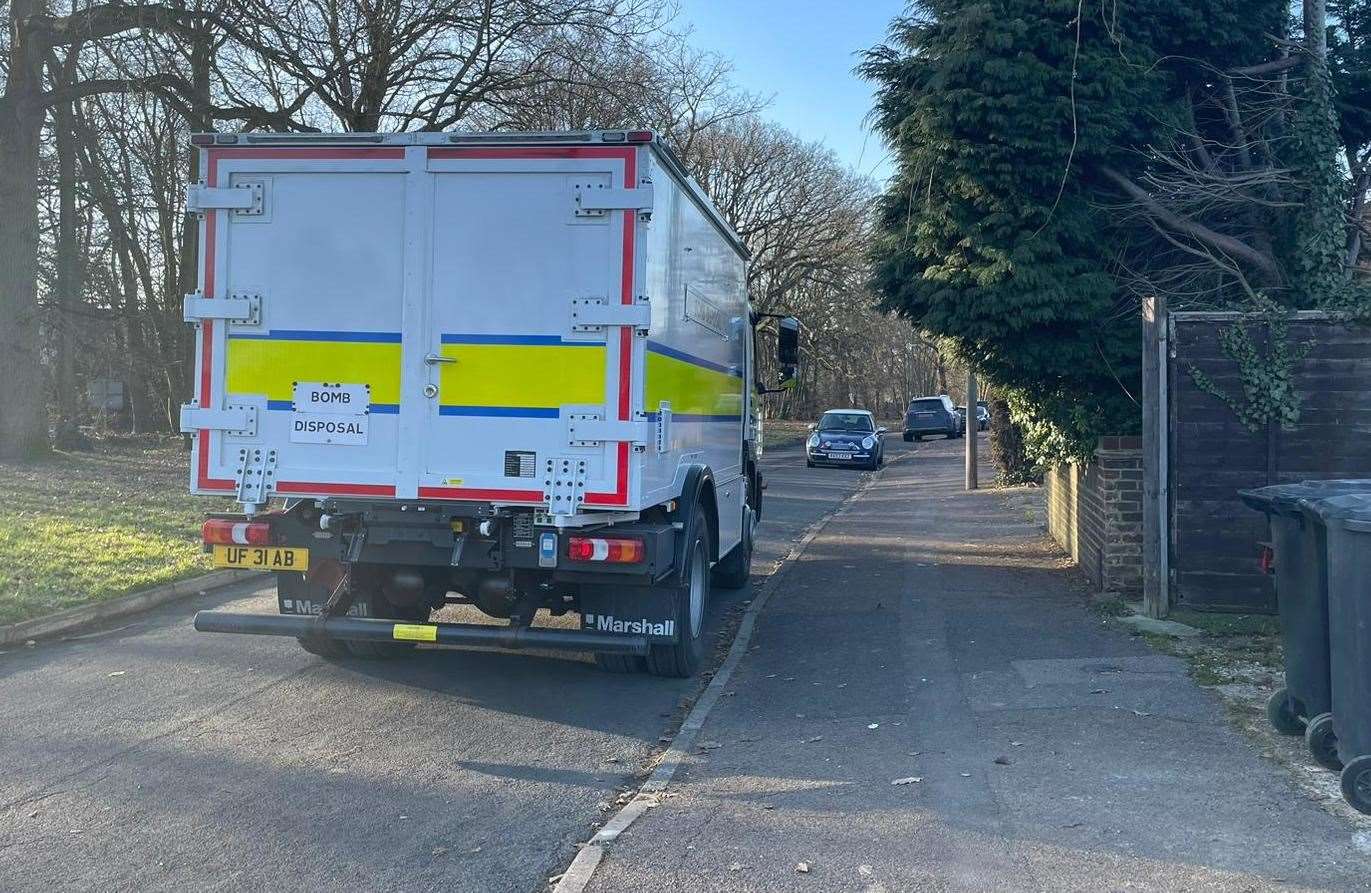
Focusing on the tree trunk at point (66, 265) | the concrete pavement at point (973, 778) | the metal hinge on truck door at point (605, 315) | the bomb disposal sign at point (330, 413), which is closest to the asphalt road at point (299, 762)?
the concrete pavement at point (973, 778)

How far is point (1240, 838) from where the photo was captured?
4832 millimetres

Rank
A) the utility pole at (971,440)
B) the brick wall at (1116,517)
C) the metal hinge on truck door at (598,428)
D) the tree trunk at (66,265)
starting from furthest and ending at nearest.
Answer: the tree trunk at (66,265)
the utility pole at (971,440)
the brick wall at (1116,517)
the metal hinge on truck door at (598,428)

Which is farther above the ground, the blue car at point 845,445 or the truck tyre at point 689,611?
the blue car at point 845,445

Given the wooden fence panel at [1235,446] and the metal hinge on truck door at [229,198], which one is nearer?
the metal hinge on truck door at [229,198]

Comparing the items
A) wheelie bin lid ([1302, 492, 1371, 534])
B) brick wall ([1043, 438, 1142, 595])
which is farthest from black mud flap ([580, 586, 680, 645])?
brick wall ([1043, 438, 1142, 595])

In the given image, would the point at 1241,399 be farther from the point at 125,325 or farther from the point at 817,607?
the point at 125,325

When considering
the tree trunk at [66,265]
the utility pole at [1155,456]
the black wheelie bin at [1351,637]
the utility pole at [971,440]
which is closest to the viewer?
the black wheelie bin at [1351,637]

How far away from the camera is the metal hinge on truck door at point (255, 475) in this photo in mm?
6793

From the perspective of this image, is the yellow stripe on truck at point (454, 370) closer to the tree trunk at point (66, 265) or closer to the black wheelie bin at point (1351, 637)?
the black wheelie bin at point (1351, 637)

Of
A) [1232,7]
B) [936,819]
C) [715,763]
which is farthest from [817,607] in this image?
[1232,7]

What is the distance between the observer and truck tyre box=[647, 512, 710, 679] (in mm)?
7372

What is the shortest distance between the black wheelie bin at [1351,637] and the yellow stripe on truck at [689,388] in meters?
3.36

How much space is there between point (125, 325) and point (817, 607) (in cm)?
2860

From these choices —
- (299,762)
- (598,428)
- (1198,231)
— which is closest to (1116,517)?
(1198,231)
